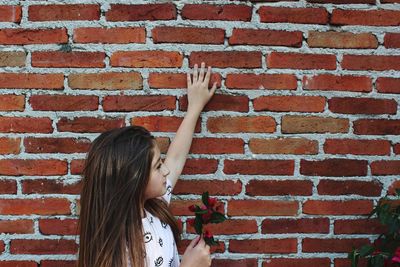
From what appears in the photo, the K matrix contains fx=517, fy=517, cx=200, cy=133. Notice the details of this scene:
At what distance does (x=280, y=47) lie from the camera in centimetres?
224

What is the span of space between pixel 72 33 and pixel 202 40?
56 centimetres

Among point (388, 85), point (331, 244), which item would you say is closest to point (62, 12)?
point (388, 85)

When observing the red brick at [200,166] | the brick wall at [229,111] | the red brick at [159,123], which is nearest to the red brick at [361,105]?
the brick wall at [229,111]

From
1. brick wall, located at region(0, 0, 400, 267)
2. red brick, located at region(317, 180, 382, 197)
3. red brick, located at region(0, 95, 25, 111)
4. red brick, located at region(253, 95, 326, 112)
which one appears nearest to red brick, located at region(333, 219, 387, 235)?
brick wall, located at region(0, 0, 400, 267)

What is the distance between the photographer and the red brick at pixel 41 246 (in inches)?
88.8

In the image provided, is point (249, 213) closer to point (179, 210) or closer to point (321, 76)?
point (179, 210)

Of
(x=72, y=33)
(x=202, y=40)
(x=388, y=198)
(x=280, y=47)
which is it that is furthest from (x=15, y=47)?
(x=388, y=198)

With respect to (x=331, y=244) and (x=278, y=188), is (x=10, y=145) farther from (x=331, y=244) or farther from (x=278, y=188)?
(x=331, y=244)

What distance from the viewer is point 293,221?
230 cm

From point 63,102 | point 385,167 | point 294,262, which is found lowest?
point 294,262

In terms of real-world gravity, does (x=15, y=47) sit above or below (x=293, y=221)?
above

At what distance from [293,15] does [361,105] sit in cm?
50

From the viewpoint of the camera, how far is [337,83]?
7.44 ft

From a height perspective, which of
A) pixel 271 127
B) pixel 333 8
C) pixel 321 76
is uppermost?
pixel 333 8
